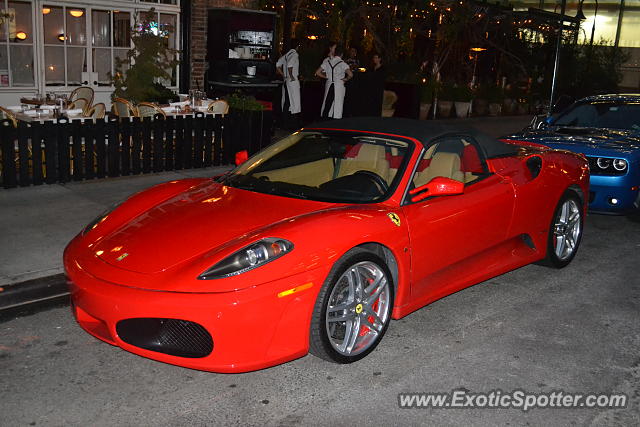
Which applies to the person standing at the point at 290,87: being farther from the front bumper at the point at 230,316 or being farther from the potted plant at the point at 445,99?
the front bumper at the point at 230,316

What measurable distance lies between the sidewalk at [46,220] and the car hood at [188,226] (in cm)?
146

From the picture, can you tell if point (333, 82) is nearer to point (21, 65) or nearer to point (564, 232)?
point (21, 65)

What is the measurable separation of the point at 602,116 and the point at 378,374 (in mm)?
6787

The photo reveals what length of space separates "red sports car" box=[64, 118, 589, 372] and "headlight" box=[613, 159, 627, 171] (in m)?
1.94

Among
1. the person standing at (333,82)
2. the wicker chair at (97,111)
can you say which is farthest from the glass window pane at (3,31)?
the person standing at (333,82)

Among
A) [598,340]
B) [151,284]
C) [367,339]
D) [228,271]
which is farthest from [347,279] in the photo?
[598,340]

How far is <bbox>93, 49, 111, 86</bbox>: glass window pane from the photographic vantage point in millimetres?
14531

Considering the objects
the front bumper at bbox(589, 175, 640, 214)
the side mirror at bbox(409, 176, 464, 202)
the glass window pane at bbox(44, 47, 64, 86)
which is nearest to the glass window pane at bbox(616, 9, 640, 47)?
the glass window pane at bbox(44, 47, 64, 86)

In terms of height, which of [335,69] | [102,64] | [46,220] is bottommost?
[46,220]

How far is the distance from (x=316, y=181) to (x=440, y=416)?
2.14 m

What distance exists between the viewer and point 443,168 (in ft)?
18.3

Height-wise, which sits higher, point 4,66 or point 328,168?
point 4,66

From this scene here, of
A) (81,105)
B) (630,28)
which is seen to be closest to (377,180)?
(81,105)

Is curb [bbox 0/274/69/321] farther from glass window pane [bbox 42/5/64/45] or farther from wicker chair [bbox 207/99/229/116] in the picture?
glass window pane [bbox 42/5/64/45]
